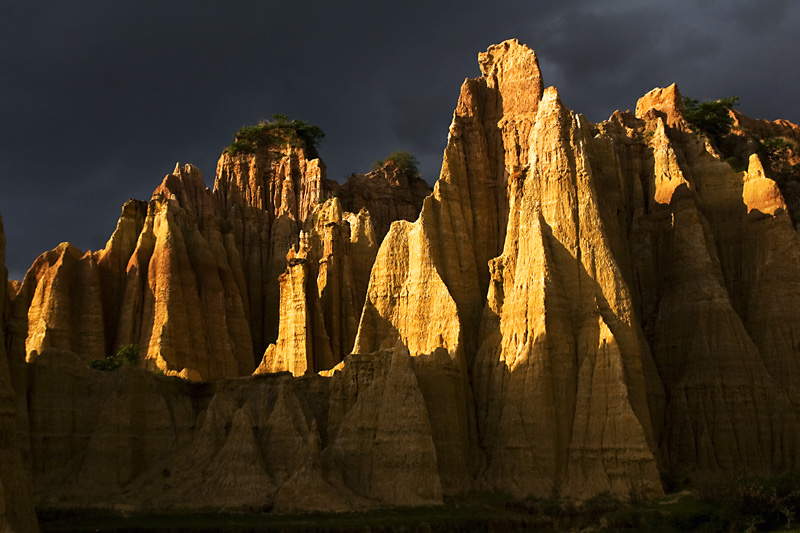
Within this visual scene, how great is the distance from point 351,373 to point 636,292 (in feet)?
55.9

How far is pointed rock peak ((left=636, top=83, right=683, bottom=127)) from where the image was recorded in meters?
64.1

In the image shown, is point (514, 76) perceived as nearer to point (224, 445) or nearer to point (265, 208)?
point (265, 208)

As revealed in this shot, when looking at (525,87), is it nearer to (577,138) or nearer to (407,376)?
(577,138)

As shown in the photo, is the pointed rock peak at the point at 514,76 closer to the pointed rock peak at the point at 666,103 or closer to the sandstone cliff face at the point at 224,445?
the pointed rock peak at the point at 666,103

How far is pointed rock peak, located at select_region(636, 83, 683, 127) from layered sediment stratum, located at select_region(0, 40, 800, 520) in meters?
0.75

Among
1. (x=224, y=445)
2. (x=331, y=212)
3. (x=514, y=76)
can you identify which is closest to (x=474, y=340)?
(x=224, y=445)

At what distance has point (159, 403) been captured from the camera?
46.3 meters

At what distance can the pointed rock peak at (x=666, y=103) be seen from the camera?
64.1 m

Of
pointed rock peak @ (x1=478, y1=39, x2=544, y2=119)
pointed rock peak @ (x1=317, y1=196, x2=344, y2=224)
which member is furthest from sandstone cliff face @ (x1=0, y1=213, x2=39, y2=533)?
pointed rock peak @ (x1=317, y1=196, x2=344, y2=224)

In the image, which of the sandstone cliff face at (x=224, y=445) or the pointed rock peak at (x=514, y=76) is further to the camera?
the pointed rock peak at (x=514, y=76)

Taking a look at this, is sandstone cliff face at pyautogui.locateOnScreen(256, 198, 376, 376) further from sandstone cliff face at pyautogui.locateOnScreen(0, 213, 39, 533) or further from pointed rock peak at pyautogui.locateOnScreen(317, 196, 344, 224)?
sandstone cliff face at pyautogui.locateOnScreen(0, 213, 39, 533)

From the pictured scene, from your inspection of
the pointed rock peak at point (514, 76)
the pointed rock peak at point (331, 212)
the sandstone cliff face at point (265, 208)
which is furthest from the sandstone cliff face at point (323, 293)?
the pointed rock peak at point (514, 76)

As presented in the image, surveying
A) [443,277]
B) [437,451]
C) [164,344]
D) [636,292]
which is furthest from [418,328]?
[164,344]

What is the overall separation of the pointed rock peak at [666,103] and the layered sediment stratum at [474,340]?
75 cm
